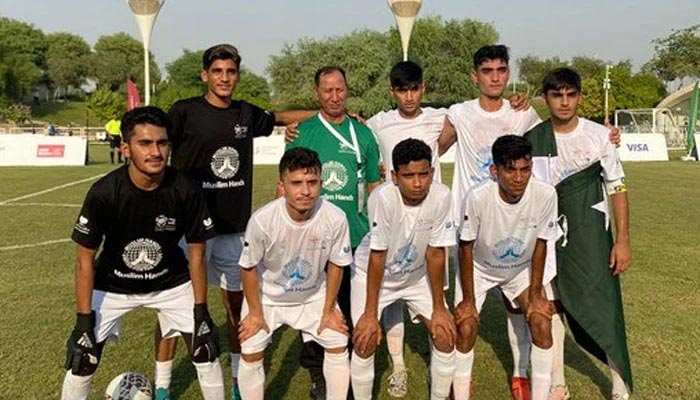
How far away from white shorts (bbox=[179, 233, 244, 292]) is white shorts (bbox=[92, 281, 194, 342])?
0.57 metres

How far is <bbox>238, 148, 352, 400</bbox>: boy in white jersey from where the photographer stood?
370 centimetres

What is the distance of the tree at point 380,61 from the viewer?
5751 centimetres

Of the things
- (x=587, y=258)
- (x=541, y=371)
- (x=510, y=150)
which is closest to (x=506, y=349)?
(x=541, y=371)

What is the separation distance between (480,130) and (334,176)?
110 centimetres

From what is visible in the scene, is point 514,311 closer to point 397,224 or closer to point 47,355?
point 397,224

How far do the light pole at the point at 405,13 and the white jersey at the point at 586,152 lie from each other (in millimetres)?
13513

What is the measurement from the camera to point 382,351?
17.6 ft

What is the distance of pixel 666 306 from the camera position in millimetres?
6344

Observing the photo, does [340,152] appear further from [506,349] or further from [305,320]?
[506,349]

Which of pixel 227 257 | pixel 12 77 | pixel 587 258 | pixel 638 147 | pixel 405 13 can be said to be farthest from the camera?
pixel 12 77

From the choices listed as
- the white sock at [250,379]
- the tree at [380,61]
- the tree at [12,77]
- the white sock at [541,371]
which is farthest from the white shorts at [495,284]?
the tree at [12,77]

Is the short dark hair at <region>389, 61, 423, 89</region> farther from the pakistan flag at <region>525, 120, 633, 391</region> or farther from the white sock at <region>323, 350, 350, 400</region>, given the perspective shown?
the white sock at <region>323, 350, 350, 400</region>

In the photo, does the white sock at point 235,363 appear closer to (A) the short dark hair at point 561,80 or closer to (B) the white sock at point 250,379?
(B) the white sock at point 250,379

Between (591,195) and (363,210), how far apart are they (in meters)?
1.54
